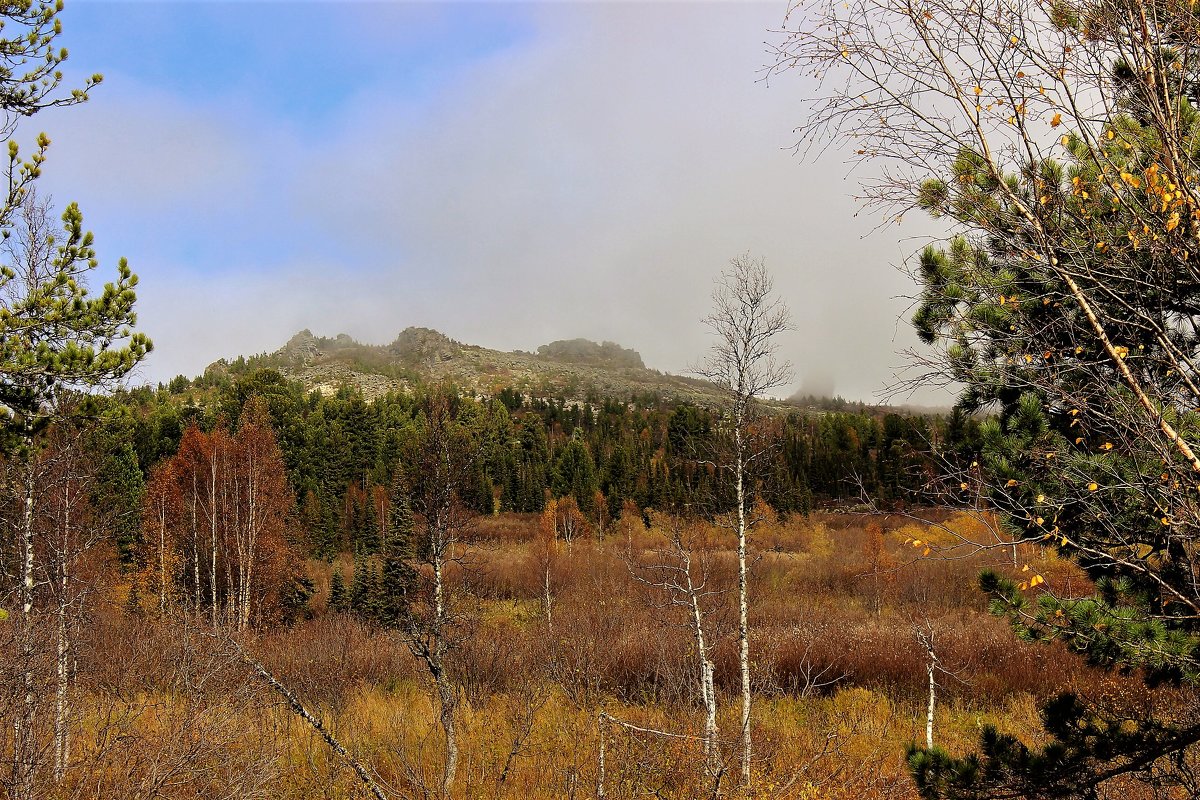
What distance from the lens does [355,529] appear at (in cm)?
5028

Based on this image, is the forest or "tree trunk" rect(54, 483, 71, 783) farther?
"tree trunk" rect(54, 483, 71, 783)

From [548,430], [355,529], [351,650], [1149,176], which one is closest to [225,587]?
[351,650]

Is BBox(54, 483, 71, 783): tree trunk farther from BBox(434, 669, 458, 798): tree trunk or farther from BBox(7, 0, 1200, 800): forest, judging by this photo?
BBox(434, 669, 458, 798): tree trunk

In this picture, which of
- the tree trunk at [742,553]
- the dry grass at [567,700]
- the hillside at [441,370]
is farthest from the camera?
the hillside at [441,370]

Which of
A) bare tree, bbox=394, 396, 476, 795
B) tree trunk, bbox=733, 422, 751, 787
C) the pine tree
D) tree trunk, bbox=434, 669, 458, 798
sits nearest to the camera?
tree trunk, bbox=434, 669, 458, 798

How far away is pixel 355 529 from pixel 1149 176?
53511 mm

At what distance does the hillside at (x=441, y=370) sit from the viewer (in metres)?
137

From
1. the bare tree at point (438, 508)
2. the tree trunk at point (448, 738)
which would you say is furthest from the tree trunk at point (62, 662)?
the tree trunk at point (448, 738)

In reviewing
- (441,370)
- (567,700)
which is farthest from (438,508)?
(441,370)

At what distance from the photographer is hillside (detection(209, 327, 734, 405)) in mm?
137250

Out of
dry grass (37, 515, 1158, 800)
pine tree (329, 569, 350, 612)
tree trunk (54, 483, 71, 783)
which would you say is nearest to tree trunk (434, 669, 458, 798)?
dry grass (37, 515, 1158, 800)

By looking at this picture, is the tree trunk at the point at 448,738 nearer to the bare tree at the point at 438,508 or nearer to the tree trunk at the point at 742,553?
the bare tree at the point at 438,508

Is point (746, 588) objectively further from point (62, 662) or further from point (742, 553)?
point (62, 662)

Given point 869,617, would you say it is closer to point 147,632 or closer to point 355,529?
point 147,632
